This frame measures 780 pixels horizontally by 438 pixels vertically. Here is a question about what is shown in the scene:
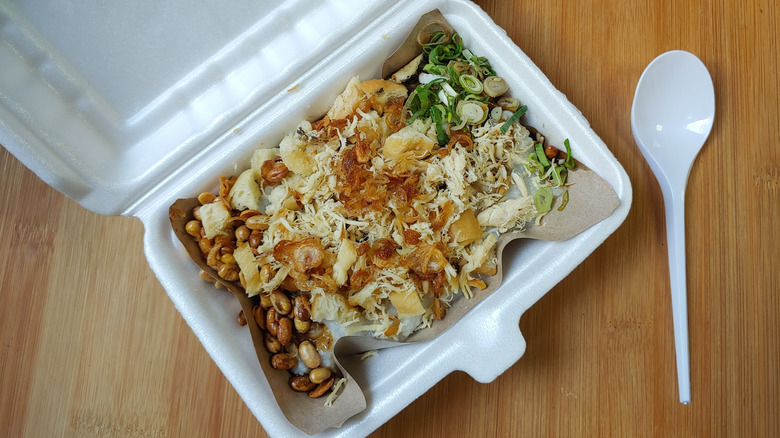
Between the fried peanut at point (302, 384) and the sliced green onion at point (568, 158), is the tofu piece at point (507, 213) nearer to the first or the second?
the sliced green onion at point (568, 158)

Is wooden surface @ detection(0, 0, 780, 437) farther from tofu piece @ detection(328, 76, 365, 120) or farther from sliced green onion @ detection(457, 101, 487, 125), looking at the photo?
tofu piece @ detection(328, 76, 365, 120)

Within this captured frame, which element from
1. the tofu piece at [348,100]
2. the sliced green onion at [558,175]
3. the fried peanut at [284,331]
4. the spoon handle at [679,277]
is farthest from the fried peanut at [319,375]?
the spoon handle at [679,277]

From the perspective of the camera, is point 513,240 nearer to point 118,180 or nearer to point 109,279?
point 118,180

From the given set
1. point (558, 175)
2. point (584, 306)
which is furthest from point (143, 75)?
point (584, 306)

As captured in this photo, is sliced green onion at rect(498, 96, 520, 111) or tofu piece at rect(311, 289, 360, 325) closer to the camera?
tofu piece at rect(311, 289, 360, 325)

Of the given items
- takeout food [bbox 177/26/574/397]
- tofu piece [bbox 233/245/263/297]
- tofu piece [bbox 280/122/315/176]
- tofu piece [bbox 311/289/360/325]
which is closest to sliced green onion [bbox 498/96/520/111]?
takeout food [bbox 177/26/574/397]

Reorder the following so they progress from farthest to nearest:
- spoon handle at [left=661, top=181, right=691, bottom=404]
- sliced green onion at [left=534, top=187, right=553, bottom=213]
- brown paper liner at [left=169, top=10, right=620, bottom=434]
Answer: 1. spoon handle at [left=661, top=181, right=691, bottom=404]
2. sliced green onion at [left=534, top=187, right=553, bottom=213]
3. brown paper liner at [left=169, top=10, right=620, bottom=434]

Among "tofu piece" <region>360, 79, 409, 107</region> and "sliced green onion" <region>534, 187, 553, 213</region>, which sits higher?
"tofu piece" <region>360, 79, 409, 107</region>
